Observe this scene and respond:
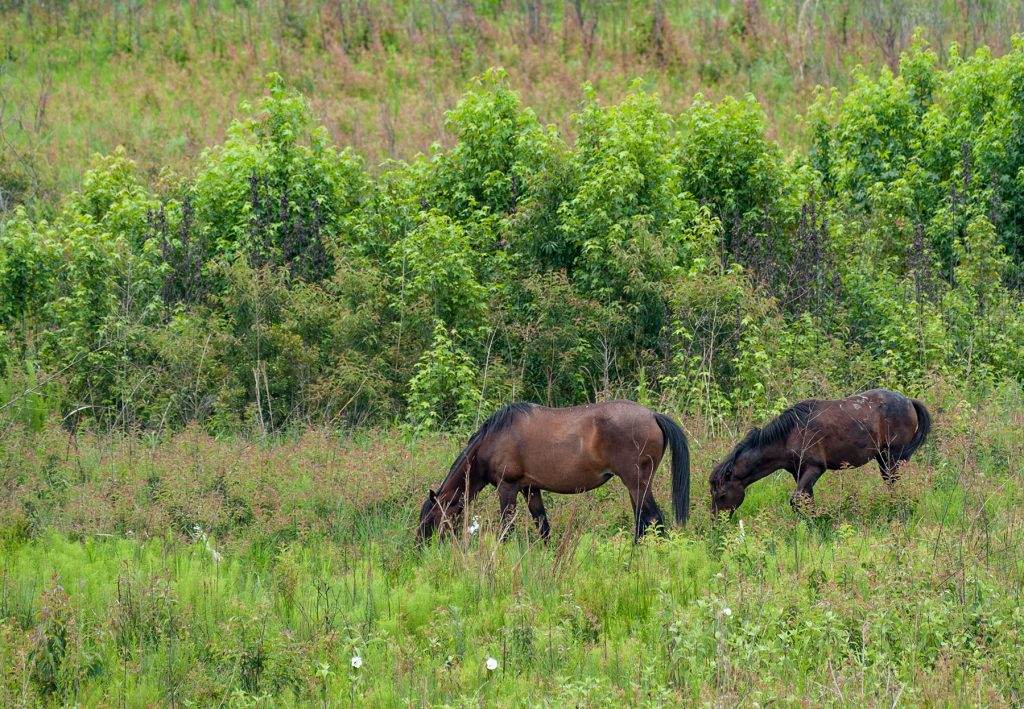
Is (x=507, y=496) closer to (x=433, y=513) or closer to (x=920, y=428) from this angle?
(x=433, y=513)

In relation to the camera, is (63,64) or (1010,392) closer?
(1010,392)

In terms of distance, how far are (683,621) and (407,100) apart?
2411 centimetres

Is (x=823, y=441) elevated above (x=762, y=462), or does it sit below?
above

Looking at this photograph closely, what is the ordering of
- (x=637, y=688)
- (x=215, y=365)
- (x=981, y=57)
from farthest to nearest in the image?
(x=981, y=57) → (x=215, y=365) → (x=637, y=688)

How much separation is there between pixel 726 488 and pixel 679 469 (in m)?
0.88

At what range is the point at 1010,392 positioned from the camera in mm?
13109

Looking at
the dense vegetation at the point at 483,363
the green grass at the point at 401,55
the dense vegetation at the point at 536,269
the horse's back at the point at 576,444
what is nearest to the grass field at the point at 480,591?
the dense vegetation at the point at 483,363

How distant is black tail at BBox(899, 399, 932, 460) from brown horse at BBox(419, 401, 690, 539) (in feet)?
8.13

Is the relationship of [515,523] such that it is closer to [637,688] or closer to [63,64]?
[637,688]

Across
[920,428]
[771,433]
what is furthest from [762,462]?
[920,428]

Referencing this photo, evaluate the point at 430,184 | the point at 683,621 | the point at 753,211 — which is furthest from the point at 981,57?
the point at 683,621

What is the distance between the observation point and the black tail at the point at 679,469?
9.33 meters

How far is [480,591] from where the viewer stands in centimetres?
781

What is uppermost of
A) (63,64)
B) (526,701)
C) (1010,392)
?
(63,64)
